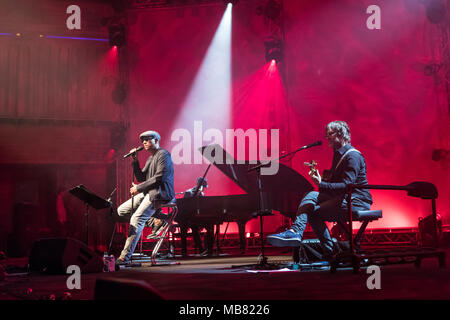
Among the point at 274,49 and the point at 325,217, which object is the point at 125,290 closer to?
the point at 325,217

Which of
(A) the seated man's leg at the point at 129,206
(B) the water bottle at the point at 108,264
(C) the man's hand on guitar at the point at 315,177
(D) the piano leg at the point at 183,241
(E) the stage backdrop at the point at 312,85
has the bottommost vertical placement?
(D) the piano leg at the point at 183,241

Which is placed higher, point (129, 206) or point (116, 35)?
point (116, 35)

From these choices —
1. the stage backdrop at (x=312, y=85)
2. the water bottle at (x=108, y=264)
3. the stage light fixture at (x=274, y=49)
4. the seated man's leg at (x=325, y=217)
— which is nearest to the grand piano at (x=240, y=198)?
the seated man's leg at (x=325, y=217)

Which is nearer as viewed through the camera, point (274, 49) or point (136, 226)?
point (136, 226)

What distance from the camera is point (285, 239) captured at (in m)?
3.70

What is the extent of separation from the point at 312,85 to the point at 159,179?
6.14 m

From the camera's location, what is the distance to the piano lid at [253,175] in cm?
636

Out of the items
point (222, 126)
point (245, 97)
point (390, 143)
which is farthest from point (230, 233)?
point (390, 143)

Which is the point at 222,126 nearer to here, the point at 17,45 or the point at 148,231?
the point at 148,231

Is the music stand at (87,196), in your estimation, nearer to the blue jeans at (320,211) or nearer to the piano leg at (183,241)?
the blue jeans at (320,211)

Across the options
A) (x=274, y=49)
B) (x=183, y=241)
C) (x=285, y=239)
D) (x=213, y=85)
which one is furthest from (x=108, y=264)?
(x=274, y=49)

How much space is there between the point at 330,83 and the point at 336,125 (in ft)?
20.9

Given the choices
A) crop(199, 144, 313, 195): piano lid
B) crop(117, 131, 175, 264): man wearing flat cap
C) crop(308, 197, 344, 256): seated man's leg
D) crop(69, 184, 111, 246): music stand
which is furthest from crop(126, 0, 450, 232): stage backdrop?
crop(308, 197, 344, 256): seated man's leg

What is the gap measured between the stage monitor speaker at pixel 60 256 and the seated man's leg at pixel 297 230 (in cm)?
168
